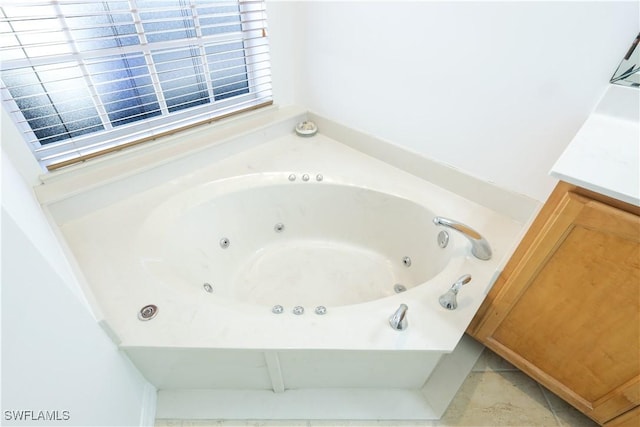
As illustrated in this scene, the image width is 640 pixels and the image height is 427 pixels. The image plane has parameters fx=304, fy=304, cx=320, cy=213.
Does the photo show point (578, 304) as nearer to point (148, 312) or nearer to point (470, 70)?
point (470, 70)

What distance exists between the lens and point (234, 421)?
112cm

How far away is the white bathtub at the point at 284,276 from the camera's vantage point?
36.4 inches

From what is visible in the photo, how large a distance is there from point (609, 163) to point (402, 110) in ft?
2.80

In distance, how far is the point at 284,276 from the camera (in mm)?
1567

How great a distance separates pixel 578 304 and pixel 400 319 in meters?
0.49

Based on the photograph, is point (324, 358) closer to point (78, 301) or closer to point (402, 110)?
point (78, 301)

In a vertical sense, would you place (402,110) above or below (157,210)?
above

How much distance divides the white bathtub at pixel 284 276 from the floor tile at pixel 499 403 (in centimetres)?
5

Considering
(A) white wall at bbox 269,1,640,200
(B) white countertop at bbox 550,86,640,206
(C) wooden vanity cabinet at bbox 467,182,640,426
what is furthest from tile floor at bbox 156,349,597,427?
(B) white countertop at bbox 550,86,640,206

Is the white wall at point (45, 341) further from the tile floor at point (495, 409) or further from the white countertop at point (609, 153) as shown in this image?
the white countertop at point (609, 153)

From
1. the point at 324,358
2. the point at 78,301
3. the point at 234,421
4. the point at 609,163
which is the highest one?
the point at 609,163

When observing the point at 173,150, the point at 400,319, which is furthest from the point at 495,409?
the point at 173,150

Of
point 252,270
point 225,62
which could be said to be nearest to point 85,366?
point 252,270

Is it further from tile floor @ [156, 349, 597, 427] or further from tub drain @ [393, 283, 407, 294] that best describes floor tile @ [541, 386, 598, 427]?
tub drain @ [393, 283, 407, 294]
